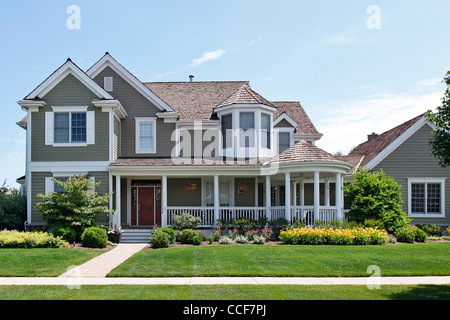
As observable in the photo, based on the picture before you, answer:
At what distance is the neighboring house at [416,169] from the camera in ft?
70.3

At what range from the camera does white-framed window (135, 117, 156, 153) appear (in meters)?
21.5

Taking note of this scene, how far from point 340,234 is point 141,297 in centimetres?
1013

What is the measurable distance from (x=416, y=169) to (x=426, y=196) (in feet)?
5.03

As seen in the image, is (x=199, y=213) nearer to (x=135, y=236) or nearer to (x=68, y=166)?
(x=135, y=236)

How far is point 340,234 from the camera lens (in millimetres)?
16203

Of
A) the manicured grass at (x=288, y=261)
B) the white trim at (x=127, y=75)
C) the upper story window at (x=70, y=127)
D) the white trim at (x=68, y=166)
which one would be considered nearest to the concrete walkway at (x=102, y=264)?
the manicured grass at (x=288, y=261)

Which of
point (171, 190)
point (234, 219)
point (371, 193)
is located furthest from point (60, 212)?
point (371, 193)

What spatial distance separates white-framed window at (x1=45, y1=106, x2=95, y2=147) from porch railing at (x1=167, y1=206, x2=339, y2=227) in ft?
17.7

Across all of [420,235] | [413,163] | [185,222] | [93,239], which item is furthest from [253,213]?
[413,163]

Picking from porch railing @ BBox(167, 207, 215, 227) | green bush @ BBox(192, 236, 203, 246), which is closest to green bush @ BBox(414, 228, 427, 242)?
porch railing @ BBox(167, 207, 215, 227)

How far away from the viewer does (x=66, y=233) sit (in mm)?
16250

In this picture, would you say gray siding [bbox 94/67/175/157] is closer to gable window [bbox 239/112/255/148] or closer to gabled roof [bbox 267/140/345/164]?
gable window [bbox 239/112/255/148]

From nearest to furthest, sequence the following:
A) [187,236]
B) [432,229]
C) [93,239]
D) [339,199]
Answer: [93,239]
[187,236]
[339,199]
[432,229]

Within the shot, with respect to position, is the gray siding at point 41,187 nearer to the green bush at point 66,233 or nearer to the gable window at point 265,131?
the green bush at point 66,233
